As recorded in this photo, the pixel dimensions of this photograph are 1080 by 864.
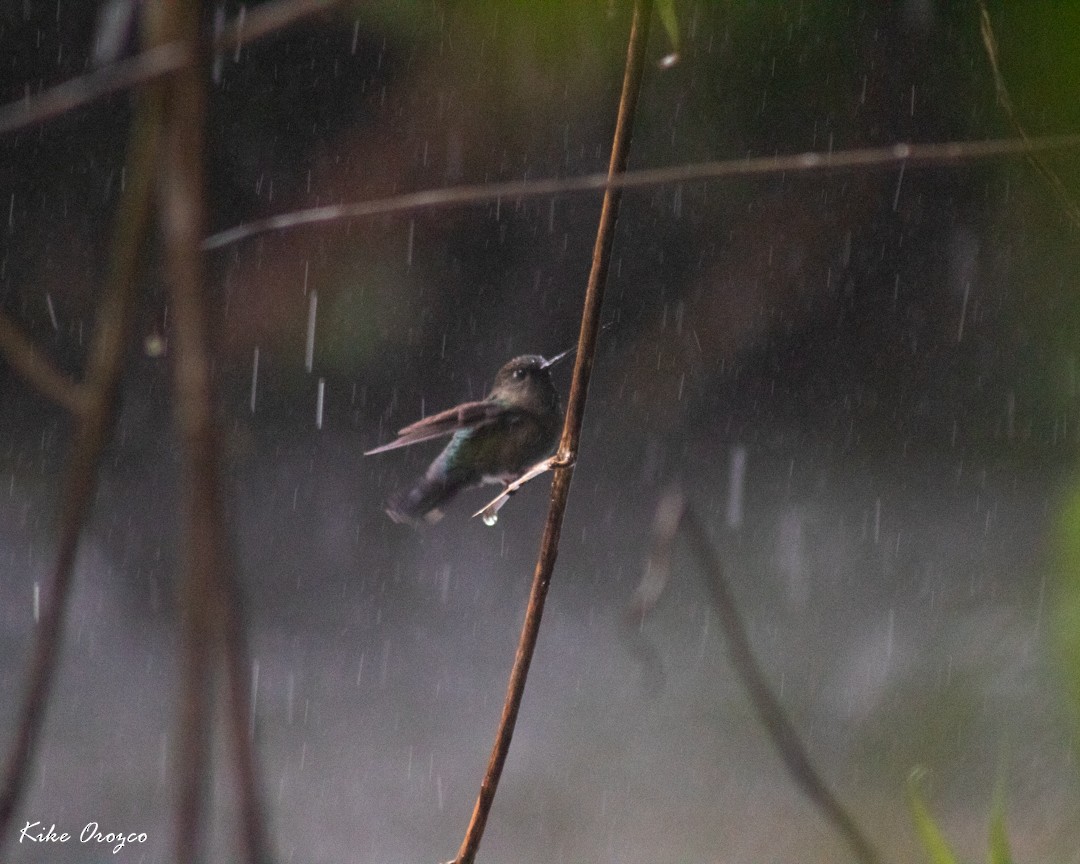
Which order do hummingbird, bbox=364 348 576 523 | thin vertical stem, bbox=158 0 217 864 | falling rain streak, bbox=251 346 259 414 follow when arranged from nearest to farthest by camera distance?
thin vertical stem, bbox=158 0 217 864 → hummingbird, bbox=364 348 576 523 → falling rain streak, bbox=251 346 259 414

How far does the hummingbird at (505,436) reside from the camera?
1059 millimetres

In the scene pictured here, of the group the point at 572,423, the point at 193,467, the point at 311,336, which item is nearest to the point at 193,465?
the point at 193,467

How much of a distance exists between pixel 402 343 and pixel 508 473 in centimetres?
55

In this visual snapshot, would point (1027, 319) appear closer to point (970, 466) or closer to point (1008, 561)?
point (970, 466)

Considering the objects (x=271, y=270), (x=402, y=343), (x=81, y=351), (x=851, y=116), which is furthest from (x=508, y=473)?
(x=81, y=351)

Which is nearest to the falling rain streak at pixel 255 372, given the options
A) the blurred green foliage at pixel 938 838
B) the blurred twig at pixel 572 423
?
the blurred twig at pixel 572 423

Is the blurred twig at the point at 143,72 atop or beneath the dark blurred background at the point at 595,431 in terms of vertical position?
beneath

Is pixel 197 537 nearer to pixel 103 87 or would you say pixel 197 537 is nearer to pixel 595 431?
pixel 103 87

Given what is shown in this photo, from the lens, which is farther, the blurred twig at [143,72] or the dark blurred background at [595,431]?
the dark blurred background at [595,431]

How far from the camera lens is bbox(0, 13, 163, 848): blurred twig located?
0.76ft
